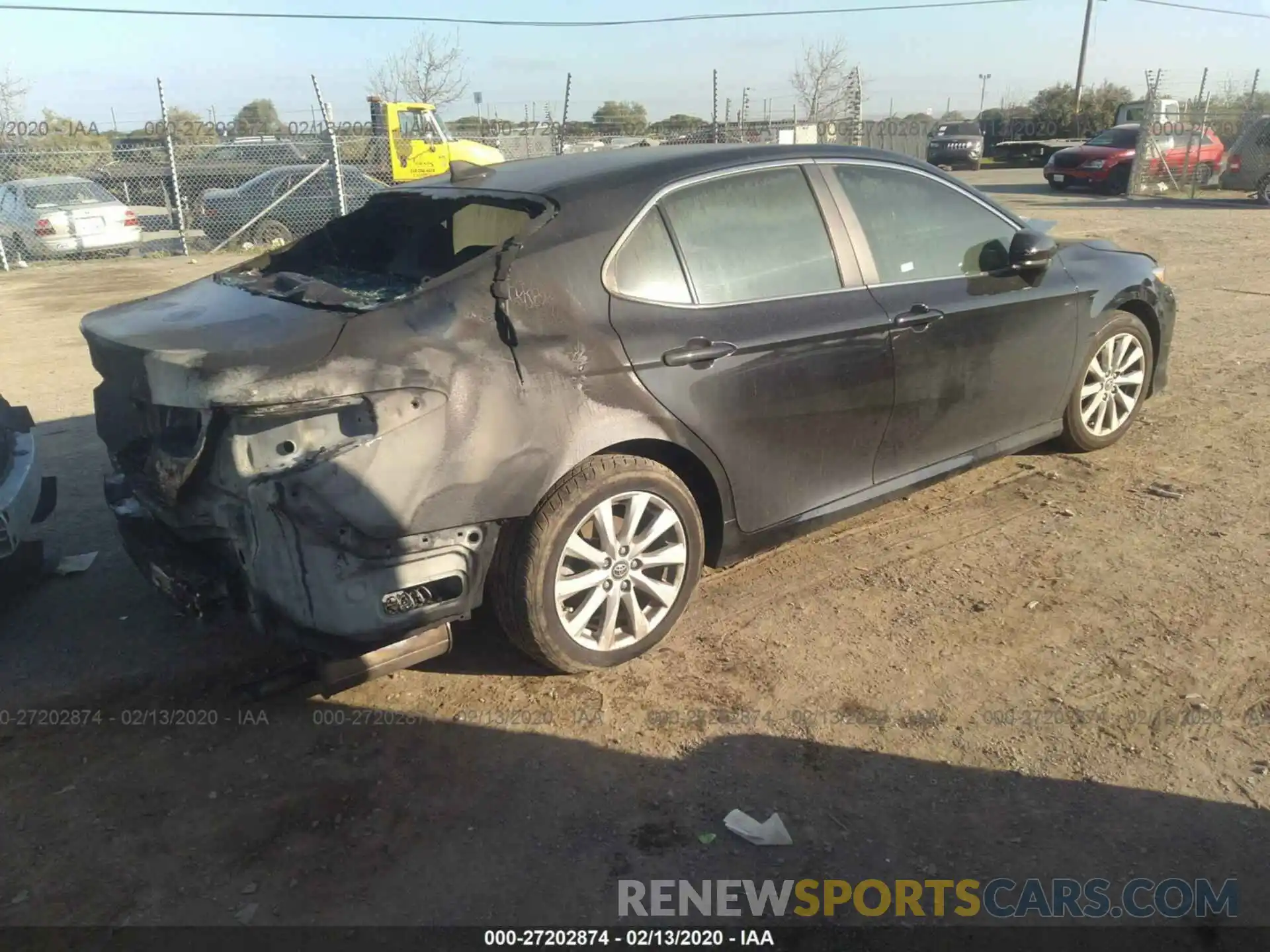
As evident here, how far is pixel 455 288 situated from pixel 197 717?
1.70 meters

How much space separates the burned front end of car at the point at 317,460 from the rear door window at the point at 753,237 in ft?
2.80

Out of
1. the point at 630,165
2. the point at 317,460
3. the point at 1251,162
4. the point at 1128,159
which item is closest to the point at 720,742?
the point at 317,460

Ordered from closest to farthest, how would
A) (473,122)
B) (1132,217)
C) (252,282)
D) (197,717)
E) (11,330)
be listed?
(197,717) → (252,282) → (11,330) → (1132,217) → (473,122)

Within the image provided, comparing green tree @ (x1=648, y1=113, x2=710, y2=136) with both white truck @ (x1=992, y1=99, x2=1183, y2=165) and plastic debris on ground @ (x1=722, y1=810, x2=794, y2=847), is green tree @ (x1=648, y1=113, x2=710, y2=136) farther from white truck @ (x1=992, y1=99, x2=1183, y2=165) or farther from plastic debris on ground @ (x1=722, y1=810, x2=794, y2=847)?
plastic debris on ground @ (x1=722, y1=810, x2=794, y2=847)

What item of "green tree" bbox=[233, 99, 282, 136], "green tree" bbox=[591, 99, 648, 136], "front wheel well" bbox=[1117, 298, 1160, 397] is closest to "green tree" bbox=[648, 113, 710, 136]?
"green tree" bbox=[591, 99, 648, 136]

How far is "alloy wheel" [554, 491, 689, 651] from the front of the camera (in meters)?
3.27

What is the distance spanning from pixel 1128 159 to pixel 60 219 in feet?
69.1

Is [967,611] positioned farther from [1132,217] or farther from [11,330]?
[1132,217]

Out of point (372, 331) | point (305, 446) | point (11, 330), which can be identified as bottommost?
point (11, 330)

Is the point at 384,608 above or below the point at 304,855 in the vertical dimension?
above

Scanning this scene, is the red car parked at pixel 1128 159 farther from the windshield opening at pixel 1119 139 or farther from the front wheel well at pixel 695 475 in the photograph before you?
the front wheel well at pixel 695 475

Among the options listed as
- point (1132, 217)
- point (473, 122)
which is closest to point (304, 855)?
point (1132, 217)

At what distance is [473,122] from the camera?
122 ft

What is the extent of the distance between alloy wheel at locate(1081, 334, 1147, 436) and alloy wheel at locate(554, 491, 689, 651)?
2.73 meters
